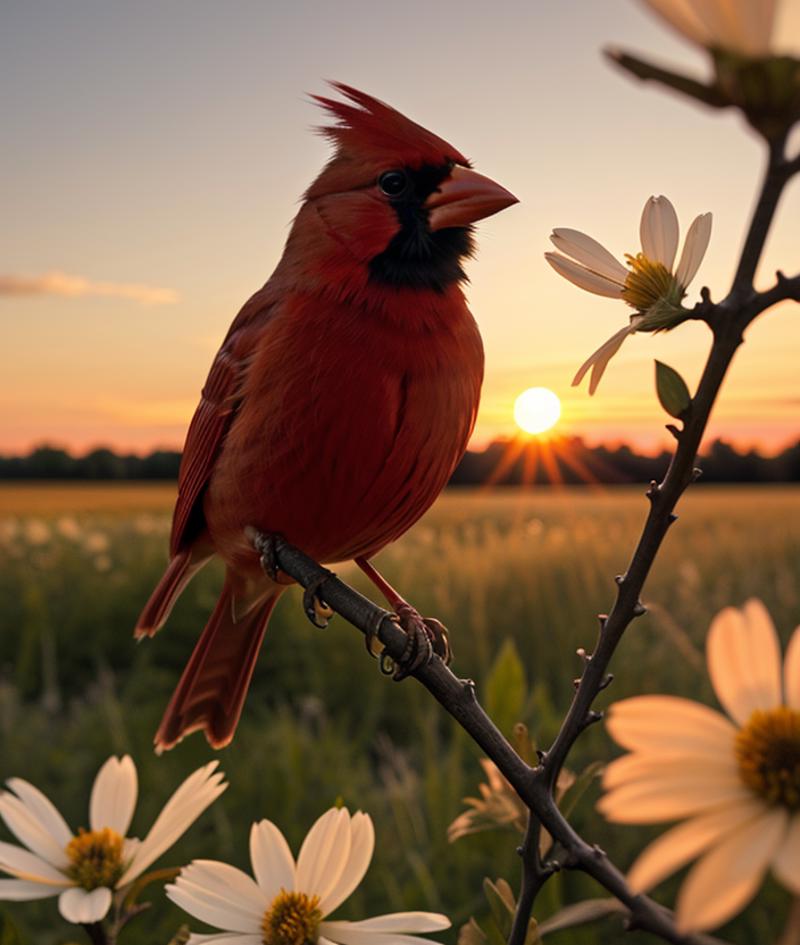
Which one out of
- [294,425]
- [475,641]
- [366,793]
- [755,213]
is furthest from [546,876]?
[475,641]

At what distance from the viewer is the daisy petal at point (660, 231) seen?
0.68m

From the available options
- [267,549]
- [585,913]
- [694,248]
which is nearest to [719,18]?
[694,248]

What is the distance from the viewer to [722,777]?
439mm

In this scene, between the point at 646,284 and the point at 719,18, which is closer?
the point at 719,18

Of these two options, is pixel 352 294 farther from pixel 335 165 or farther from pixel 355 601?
pixel 355 601

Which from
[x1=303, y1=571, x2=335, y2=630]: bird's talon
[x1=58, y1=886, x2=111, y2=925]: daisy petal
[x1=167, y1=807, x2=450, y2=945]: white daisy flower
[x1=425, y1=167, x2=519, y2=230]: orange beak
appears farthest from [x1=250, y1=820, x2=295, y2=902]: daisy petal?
[x1=425, y1=167, x2=519, y2=230]: orange beak

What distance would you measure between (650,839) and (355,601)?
71.2 inches

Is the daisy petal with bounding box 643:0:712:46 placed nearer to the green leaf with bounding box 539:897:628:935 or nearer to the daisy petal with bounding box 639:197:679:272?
the daisy petal with bounding box 639:197:679:272

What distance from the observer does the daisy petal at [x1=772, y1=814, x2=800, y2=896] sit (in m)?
0.37

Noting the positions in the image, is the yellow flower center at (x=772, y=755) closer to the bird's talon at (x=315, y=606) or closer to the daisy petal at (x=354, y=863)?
the daisy petal at (x=354, y=863)

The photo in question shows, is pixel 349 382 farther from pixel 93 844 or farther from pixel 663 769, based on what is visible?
pixel 663 769

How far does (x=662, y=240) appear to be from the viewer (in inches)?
27.0

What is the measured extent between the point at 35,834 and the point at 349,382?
0.54 m

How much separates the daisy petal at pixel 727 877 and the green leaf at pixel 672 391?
22cm
